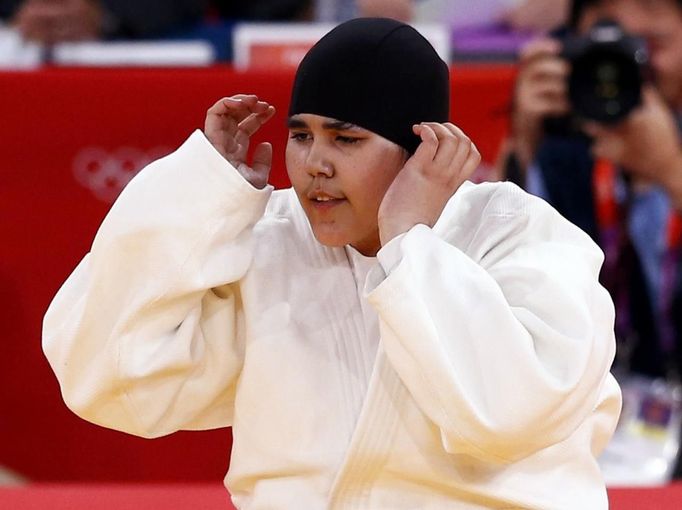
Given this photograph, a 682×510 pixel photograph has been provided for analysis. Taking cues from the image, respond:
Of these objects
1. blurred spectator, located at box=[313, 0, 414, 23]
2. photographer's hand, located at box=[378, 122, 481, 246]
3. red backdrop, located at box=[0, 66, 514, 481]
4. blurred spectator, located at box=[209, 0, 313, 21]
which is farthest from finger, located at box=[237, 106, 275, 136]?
blurred spectator, located at box=[209, 0, 313, 21]

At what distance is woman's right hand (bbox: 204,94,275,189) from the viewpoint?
5.28ft

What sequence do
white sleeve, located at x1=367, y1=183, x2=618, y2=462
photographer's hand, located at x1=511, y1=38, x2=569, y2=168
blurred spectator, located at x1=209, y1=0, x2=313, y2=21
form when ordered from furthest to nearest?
1. blurred spectator, located at x1=209, y1=0, x2=313, y2=21
2. photographer's hand, located at x1=511, y1=38, x2=569, y2=168
3. white sleeve, located at x1=367, y1=183, x2=618, y2=462

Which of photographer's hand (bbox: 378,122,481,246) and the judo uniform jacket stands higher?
photographer's hand (bbox: 378,122,481,246)

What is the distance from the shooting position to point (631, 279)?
3004 mm

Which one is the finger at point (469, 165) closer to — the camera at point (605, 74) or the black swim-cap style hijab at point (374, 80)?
the black swim-cap style hijab at point (374, 80)

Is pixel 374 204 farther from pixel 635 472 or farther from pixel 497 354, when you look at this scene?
pixel 635 472

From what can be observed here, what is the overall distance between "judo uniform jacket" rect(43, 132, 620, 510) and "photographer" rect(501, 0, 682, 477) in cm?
125

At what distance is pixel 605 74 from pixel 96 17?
59.3 inches

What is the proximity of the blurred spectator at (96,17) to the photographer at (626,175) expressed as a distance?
1215mm

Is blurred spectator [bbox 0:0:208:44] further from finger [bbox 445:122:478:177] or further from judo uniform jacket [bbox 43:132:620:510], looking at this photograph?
finger [bbox 445:122:478:177]

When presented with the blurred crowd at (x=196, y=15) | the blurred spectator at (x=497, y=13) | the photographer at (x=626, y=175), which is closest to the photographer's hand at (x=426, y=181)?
the photographer at (x=626, y=175)

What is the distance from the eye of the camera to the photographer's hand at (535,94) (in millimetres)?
2854

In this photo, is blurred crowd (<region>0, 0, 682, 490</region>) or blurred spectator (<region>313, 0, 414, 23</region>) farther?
blurred spectator (<region>313, 0, 414, 23</region>)

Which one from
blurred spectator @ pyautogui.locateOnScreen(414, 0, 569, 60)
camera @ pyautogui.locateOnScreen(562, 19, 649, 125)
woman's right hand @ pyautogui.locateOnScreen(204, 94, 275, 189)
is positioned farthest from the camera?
blurred spectator @ pyautogui.locateOnScreen(414, 0, 569, 60)
